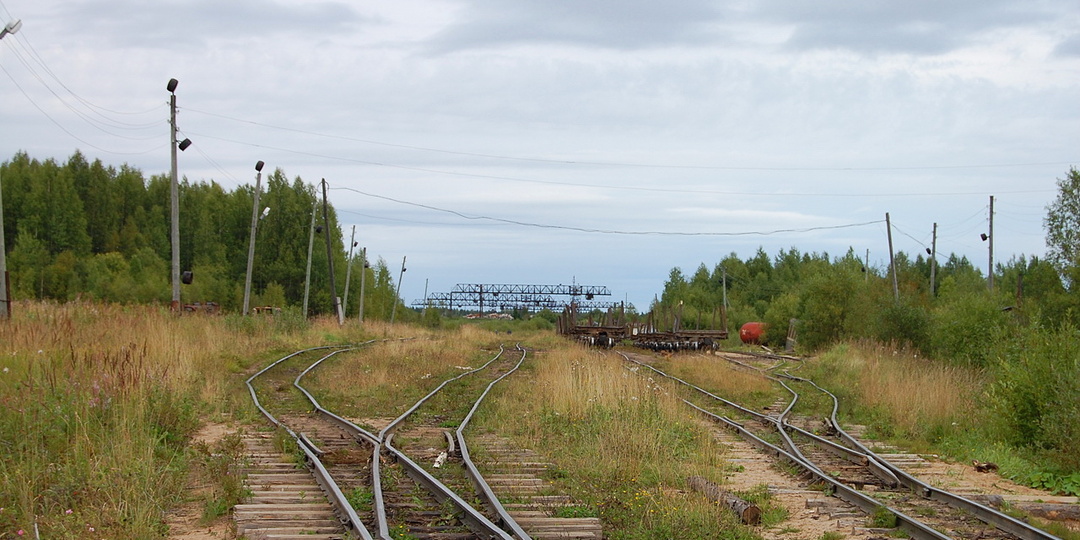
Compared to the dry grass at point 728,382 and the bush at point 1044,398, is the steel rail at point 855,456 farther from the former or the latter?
the dry grass at point 728,382

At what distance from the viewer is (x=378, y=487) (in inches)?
338

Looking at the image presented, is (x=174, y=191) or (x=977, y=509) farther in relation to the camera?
(x=174, y=191)

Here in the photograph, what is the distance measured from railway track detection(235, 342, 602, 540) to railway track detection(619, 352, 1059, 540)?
2.84m

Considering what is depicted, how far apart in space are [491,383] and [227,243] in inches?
2910

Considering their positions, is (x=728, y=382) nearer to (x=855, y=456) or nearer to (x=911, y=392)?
(x=911, y=392)

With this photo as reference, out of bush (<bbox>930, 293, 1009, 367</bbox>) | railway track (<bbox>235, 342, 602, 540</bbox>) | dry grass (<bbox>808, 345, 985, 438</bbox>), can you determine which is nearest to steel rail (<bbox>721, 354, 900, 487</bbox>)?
dry grass (<bbox>808, 345, 985, 438</bbox>)

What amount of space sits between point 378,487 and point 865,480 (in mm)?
5483

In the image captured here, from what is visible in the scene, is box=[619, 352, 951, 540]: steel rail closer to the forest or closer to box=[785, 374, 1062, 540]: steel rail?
box=[785, 374, 1062, 540]: steel rail

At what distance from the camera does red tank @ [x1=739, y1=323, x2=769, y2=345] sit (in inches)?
2420

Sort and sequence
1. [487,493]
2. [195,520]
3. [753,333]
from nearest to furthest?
[195,520] < [487,493] < [753,333]

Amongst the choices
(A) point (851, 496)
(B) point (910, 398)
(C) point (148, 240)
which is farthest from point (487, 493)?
(C) point (148, 240)

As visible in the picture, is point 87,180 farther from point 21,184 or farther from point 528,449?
point 528,449

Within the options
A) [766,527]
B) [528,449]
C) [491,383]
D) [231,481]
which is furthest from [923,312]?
[231,481]

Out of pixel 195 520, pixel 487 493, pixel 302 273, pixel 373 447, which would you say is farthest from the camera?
pixel 302 273
